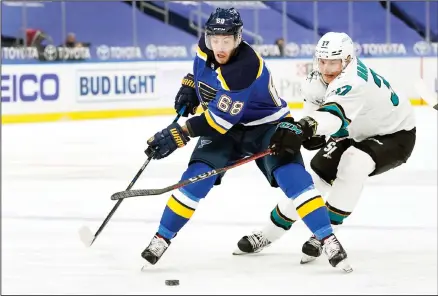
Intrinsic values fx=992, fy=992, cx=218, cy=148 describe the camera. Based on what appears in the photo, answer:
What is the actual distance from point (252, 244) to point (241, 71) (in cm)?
73

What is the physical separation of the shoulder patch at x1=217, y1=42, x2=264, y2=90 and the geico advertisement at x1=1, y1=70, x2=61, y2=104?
5848 mm

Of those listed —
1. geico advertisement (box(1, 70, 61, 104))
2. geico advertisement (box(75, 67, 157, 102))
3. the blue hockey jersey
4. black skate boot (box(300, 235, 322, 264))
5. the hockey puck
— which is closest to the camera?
the hockey puck

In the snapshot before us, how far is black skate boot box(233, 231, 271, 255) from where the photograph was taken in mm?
3670

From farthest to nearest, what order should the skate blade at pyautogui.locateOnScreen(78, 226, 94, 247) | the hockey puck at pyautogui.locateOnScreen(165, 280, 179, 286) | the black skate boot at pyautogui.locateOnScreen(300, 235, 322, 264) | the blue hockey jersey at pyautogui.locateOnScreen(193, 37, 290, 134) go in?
the skate blade at pyautogui.locateOnScreen(78, 226, 94, 247) < the black skate boot at pyautogui.locateOnScreen(300, 235, 322, 264) < the blue hockey jersey at pyautogui.locateOnScreen(193, 37, 290, 134) < the hockey puck at pyautogui.locateOnScreen(165, 280, 179, 286)

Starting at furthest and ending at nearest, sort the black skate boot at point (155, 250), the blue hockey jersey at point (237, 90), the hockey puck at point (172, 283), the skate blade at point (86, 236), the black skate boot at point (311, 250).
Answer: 1. the skate blade at point (86, 236)
2. the black skate boot at point (311, 250)
3. the black skate boot at point (155, 250)
4. the blue hockey jersey at point (237, 90)
5. the hockey puck at point (172, 283)

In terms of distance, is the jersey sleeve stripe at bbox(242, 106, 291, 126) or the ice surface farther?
the jersey sleeve stripe at bbox(242, 106, 291, 126)

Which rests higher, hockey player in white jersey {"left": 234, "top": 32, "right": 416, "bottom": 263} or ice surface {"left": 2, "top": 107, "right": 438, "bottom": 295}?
hockey player in white jersey {"left": 234, "top": 32, "right": 416, "bottom": 263}

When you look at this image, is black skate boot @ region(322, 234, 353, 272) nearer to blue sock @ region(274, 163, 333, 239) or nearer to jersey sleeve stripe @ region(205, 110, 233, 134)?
blue sock @ region(274, 163, 333, 239)

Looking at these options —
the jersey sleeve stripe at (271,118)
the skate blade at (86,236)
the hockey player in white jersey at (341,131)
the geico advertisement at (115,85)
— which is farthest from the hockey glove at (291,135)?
the geico advertisement at (115,85)

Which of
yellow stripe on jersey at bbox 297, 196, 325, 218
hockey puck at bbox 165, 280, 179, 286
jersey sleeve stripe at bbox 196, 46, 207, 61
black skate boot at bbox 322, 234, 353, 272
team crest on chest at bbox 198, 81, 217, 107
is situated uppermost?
jersey sleeve stripe at bbox 196, 46, 207, 61

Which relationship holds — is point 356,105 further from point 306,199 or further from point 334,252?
point 334,252

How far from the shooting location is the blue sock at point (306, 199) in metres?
3.27

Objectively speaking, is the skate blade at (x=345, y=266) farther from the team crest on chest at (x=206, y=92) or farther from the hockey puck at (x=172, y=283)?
the team crest on chest at (x=206, y=92)

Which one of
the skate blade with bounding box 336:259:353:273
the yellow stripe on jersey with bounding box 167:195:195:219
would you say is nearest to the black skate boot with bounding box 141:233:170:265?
the yellow stripe on jersey with bounding box 167:195:195:219
